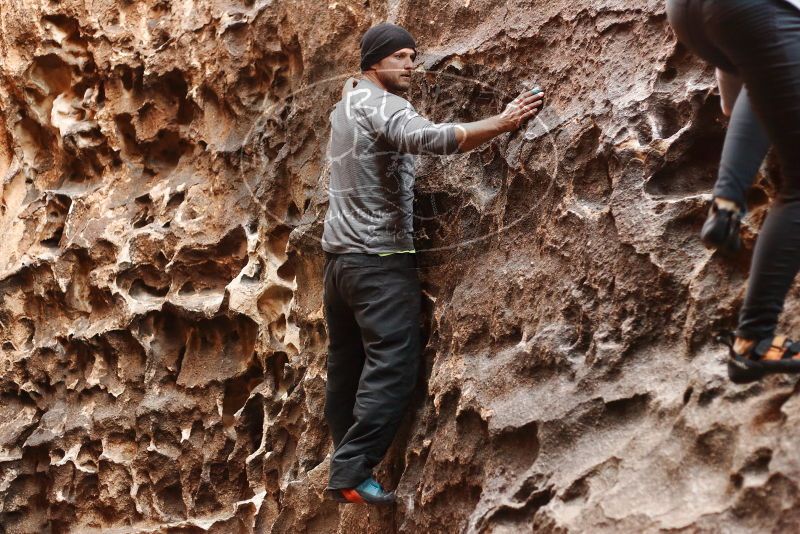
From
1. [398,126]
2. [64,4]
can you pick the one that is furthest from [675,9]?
[64,4]

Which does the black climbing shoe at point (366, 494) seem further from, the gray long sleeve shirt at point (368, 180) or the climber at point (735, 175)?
the climber at point (735, 175)

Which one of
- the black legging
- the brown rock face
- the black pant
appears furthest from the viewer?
the black pant

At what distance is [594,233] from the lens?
9.73 ft

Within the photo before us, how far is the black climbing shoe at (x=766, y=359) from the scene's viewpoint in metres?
2.21

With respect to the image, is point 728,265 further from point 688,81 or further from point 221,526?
point 221,526

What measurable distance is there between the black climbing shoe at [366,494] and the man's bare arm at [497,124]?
1116mm

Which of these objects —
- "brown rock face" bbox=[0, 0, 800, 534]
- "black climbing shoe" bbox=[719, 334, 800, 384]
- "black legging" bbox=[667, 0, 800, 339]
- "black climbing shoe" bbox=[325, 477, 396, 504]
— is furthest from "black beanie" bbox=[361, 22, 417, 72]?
"black climbing shoe" bbox=[719, 334, 800, 384]

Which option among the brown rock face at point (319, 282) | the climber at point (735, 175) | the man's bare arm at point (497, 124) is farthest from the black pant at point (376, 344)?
the climber at point (735, 175)

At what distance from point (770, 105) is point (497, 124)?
3.35ft

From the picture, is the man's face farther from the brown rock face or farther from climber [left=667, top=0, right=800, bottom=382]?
climber [left=667, top=0, right=800, bottom=382]

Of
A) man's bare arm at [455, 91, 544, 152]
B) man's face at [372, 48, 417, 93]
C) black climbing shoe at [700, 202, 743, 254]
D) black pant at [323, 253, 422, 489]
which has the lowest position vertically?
black pant at [323, 253, 422, 489]

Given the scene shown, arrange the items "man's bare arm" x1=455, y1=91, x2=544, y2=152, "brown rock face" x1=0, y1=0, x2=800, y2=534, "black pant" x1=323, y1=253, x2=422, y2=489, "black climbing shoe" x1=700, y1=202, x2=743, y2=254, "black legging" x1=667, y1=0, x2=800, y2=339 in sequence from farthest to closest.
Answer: "black pant" x1=323, y1=253, x2=422, y2=489
"man's bare arm" x1=455, y1=91, x2=544, y2=152
"brown rock face" x1=0, y1=0, x2=800, y2=534
"black climbing shoe" x1=700, y1=202, x2=743, y2=254
"black legging" x1=667, y1=0, x2=800, y2=339

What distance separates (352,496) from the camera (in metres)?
3.27

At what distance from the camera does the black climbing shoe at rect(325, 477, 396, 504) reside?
Result: 10.7ft
